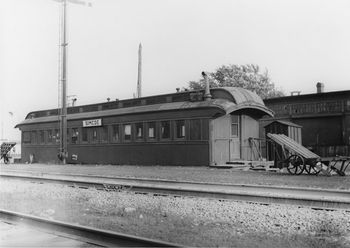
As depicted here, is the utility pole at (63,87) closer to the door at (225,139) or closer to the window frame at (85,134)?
the window frame at (85,134)

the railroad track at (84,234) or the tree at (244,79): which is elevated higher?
the tree at (244,79)

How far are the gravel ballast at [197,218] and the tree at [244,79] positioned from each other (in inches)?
1901

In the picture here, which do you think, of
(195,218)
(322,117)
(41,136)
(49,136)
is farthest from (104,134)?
(195,218)

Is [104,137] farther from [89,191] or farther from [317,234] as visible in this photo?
[317,234]

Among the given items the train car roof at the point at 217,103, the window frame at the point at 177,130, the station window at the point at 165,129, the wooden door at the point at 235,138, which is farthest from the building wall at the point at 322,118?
the station window at the point at 165,129

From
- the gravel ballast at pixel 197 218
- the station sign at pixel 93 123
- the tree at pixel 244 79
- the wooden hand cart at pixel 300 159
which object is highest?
the tree at pixel 244 79

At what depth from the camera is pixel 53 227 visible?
6.59m

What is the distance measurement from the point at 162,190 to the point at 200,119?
9068 millimetres

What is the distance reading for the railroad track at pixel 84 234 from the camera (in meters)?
5.30

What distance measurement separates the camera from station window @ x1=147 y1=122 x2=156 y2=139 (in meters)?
21.5

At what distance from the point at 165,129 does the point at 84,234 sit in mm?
14889

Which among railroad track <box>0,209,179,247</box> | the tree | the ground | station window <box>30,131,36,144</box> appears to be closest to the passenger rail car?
station window <box>30,131,36,144</box>

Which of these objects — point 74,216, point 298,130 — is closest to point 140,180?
point 74,216

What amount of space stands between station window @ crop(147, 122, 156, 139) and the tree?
36.9 m
